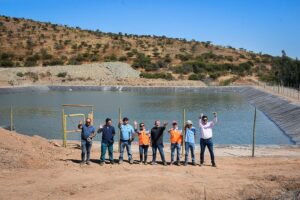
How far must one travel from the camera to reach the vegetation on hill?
87.9 metres

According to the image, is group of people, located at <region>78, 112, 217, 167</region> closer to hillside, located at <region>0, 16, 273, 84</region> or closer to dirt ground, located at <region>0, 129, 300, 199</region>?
dirt ground, located at <region>0, 129, 300, 199</region>

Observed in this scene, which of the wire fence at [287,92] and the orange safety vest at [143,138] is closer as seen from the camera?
the orange safety vest at [143,138]

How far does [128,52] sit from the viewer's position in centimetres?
10038

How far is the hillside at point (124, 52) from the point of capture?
8800cm

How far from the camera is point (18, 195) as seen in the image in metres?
11.2

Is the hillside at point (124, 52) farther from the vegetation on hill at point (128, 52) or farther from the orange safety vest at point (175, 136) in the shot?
the orange safety vest at point (175, 136)

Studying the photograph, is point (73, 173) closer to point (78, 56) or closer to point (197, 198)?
point (197, 198)

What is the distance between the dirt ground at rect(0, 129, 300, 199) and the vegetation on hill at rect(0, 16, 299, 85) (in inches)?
2473

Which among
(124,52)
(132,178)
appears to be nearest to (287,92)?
(132,178)

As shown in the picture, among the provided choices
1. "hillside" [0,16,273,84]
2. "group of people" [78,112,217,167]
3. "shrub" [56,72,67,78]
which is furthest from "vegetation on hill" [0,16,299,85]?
"group of people" [78,112,217,167]

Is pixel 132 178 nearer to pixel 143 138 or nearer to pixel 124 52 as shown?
pixel 143 138

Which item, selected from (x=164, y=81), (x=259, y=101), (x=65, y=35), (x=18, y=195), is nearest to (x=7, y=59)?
(x=65, y=35)

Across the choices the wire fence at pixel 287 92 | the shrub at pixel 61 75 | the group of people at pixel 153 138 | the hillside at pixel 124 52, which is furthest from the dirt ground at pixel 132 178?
the hillside at pixel 124 52

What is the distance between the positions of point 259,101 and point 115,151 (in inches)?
1184
